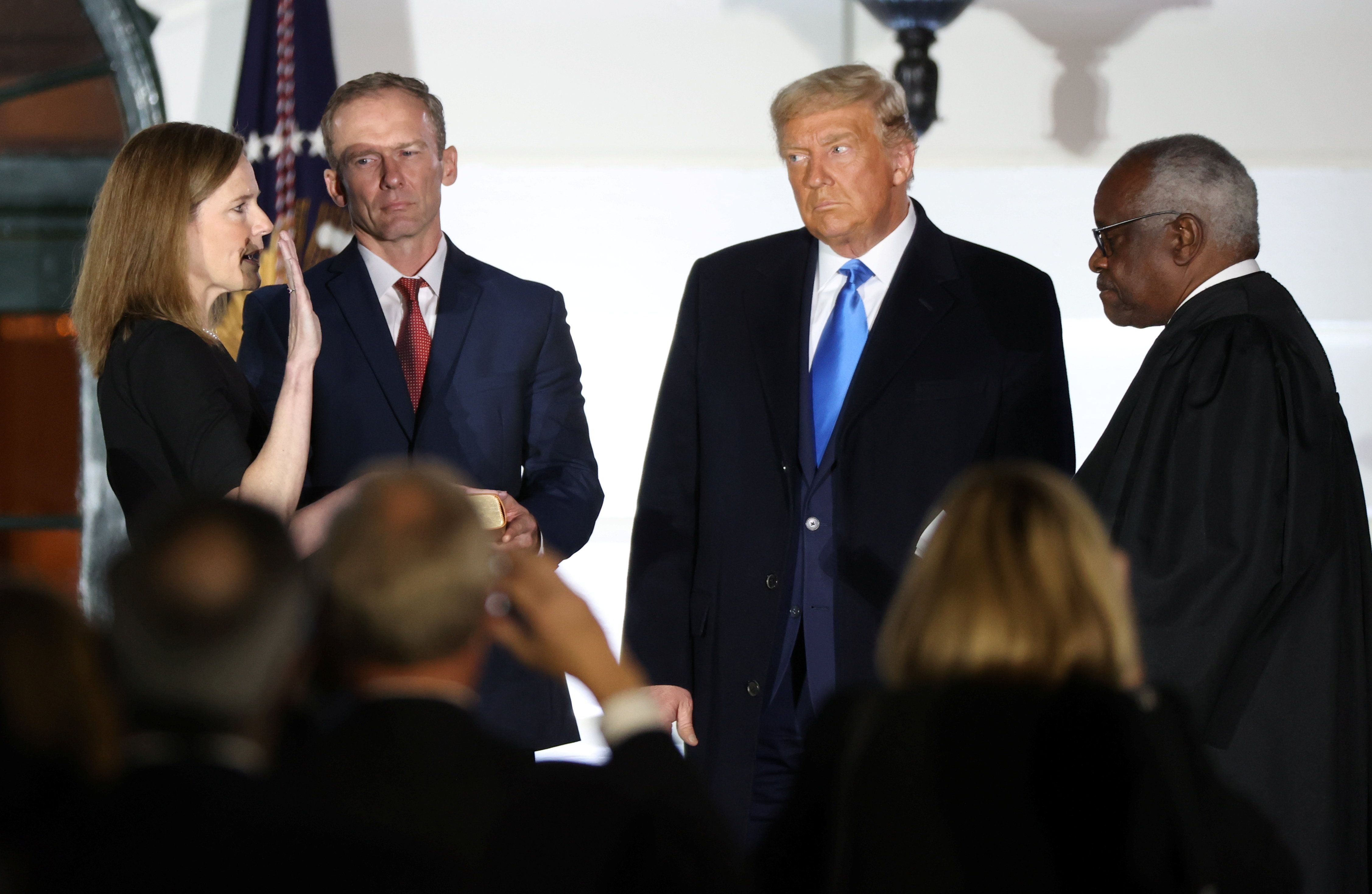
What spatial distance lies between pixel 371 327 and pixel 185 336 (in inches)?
18.7

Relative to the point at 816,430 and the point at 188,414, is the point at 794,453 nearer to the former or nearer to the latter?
the point at 816,430

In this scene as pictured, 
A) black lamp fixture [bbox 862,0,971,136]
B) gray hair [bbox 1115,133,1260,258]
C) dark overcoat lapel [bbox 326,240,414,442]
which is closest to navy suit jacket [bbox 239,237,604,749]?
dark overcoat lapel [bbox 326,240,414,442]

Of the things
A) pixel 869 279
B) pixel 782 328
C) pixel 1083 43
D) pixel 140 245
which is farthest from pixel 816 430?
pixel 1083 43

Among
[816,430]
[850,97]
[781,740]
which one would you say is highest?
[850,97]

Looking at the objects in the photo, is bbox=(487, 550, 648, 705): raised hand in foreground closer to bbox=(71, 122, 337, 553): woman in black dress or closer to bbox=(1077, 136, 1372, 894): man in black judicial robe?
bbox=(71, 122, 337, 553): woman in black dress

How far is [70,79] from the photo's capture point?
4340 mm

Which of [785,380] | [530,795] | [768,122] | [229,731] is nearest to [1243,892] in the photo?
[530,795]

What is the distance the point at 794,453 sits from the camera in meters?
2.67

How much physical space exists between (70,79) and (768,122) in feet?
6.64

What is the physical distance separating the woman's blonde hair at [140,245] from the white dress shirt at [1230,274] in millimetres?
1748

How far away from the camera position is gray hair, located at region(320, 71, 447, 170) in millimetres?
2887

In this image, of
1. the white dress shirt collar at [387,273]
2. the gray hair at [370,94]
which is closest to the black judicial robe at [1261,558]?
the white dress shirt collar at [387,273]

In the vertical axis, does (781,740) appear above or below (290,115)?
below

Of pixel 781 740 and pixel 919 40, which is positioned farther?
pixel 919 40
